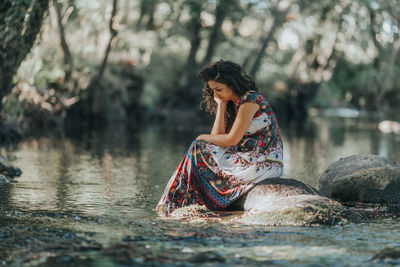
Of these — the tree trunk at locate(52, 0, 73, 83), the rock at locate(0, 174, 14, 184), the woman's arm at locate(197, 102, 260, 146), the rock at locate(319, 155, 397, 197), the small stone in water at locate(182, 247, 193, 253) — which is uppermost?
the tree trunk at locate(52, 0, 73, 83)

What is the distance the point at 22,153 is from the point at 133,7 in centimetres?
2211

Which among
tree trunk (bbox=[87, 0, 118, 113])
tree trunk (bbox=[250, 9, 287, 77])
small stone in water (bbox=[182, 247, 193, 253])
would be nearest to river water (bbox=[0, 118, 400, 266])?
small stone in water (bbox=[182, 247, 193, 253])

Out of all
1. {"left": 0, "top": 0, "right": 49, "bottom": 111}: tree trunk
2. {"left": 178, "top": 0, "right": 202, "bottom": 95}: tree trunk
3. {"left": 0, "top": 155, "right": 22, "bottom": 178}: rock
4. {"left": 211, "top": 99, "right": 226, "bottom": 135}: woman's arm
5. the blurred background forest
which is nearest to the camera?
{"left": 211, "top": 99, "right": 226, "bottom": 135}: woman's arm

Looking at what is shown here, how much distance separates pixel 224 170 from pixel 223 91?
922 millimetres

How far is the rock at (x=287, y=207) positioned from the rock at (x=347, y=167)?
166 cm

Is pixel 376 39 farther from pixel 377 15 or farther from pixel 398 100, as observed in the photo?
pixel 398 100

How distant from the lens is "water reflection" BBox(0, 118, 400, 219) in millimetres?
8641

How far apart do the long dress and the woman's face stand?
0.36 feet

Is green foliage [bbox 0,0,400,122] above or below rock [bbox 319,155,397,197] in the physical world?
above

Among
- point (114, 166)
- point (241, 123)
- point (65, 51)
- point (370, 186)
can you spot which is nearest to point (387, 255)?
point (241, 123)

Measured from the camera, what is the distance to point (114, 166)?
13.3 metres

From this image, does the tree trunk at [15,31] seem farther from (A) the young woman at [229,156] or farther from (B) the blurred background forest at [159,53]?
(A) the young woman at [229,156]

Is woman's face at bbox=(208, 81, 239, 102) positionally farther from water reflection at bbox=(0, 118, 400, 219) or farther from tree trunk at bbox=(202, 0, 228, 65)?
tree trunk at bbox=(202, 0, 228, 65)

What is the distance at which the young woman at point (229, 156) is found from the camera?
789cm
